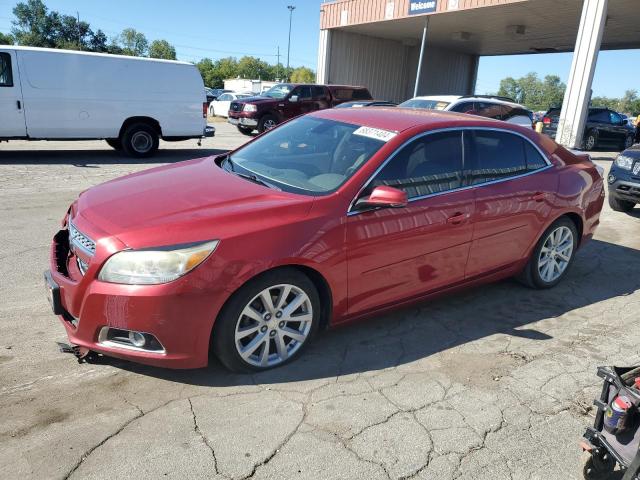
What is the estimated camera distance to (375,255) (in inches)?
133

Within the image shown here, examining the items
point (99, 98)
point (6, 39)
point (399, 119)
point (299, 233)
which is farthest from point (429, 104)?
point (6, 39)

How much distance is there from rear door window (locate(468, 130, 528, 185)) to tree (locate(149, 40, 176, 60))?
105m

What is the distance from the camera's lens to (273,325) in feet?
10.2

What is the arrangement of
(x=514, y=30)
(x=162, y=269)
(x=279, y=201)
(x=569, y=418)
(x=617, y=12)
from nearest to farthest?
(x=162, y=269), (x=569, y=418), (x=279, y=201), (x=617, y=12), (x=514, y=30)

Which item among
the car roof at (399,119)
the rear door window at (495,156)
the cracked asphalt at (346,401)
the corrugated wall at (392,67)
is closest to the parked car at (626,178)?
the cracked asphalt at (346,401)

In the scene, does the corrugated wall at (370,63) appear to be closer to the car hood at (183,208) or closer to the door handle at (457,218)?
the door handle at (457,218)

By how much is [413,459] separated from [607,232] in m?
6.02

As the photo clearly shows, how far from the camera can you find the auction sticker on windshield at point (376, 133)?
143 inches

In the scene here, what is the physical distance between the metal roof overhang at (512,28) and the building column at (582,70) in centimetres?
201

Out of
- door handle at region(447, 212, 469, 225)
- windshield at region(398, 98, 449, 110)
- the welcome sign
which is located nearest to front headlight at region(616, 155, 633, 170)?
windshield at region(398, 98, 449, 110)

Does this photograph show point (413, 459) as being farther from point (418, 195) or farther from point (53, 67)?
point (53, 67)

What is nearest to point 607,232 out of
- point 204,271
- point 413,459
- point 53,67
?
point 413,459

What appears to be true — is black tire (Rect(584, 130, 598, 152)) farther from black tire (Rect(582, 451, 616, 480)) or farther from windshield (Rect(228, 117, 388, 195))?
black tire (Rect(582, 451, 616, 480))

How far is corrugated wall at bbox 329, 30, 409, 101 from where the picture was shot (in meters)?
26.0
